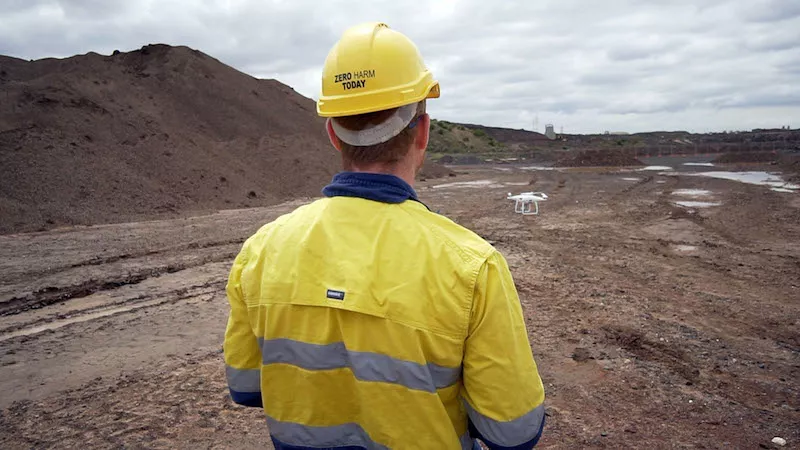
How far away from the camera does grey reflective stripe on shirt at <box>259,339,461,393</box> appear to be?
1.42m

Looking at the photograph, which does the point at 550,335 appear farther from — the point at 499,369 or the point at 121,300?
the point at 121,300

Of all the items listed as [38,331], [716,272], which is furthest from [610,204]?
[38,331]

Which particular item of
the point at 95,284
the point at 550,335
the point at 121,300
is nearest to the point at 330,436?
the point at 550,335

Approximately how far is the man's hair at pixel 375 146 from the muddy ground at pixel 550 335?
3.18 meters

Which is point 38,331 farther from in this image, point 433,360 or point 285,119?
point 285,119

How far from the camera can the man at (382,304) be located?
139 cm

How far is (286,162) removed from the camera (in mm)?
25469

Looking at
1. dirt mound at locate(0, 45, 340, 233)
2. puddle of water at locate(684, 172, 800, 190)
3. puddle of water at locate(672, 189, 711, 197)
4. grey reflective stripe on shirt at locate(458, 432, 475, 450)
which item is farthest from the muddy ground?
puddle of water at locate(684, 172, 800, 190)

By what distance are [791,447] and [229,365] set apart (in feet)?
13.2

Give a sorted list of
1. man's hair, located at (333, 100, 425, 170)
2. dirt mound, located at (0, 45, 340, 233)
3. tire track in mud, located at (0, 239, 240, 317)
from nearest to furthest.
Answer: man's hair, located at (333, 100, 425, 170) < tire track in mud, located at (0, 239, 240, 317) < dirt mound, located at (0, 45, 340, 233)

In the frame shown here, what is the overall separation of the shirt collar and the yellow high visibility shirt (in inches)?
0.9

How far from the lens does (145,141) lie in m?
21.0

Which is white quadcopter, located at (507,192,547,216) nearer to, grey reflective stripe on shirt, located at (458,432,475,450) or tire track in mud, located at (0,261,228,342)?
tire track in mud, located at (0,261,228,342)

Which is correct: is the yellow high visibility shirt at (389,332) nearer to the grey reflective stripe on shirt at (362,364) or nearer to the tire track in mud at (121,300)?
the grey reflective stripe on shirt at (362,364)
